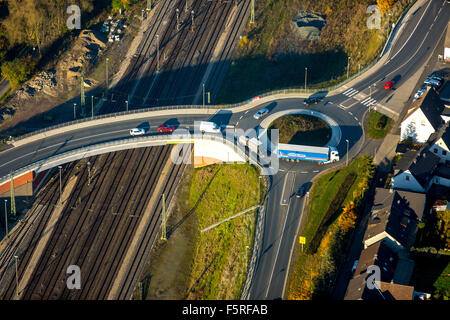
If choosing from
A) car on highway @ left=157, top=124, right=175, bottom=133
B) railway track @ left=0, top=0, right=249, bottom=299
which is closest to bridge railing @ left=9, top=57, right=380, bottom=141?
car on highway @ left=157, top=124, right=175, bottom=133

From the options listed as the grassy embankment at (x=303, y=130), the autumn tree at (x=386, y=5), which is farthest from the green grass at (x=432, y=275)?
the autumn tree at (x=386, y=5)

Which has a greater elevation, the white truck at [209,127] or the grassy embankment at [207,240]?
the white truck at [209,127]

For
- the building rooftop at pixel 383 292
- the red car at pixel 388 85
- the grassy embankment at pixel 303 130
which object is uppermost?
the red car at pixel 388 85

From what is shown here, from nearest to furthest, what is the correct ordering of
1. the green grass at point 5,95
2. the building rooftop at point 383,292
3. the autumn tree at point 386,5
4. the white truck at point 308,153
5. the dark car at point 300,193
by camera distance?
the building rooftop at point 383,292 → the dark car at point 300,193 → the white truck at point 308,153 → the green grass at point 5,95 → the autumn tree at point 386,5

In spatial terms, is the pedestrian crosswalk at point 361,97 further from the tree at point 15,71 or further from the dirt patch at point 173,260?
the tree at point 15,71

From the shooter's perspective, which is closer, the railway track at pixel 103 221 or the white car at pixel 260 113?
the railway track at pixel 103 221

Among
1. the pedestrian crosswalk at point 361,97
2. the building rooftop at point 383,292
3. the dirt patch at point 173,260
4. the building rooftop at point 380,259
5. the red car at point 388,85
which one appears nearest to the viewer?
the building rooftop at point 383,292

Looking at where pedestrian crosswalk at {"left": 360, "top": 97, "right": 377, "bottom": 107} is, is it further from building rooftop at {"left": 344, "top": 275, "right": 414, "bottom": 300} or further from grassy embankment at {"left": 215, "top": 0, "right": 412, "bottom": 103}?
building rooftop at {"left": 344, "top": 275, "right": 414, "bottom": 300}
